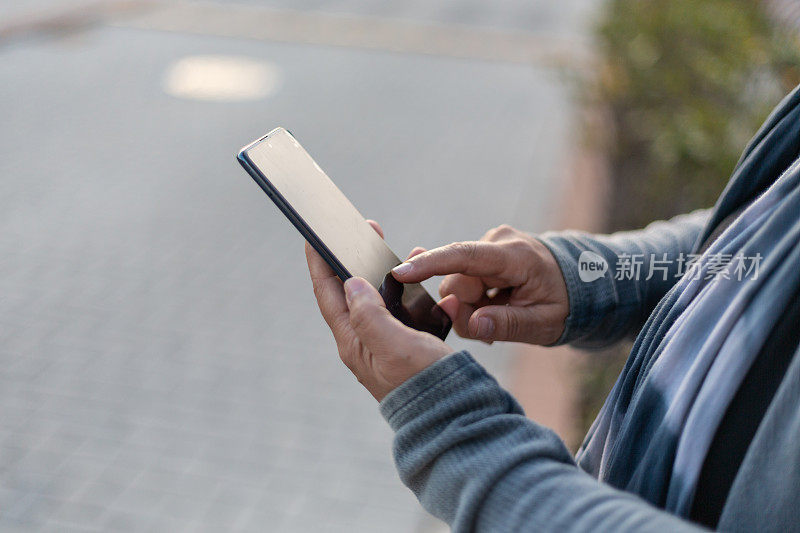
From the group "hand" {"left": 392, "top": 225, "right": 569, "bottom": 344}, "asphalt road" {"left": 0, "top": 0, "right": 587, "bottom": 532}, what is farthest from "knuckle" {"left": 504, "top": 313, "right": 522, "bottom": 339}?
"asphalt road" {"left": 0, "top": 0, "right": 587, "bottom": 532}

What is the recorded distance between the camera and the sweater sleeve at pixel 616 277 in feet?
4.78

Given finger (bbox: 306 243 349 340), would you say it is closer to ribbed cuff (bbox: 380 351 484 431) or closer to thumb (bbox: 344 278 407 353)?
thumb (bbox: 344 278 407 353)

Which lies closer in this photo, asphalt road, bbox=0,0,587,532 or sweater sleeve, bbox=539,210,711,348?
sweater sleeve, bbox=539,210,711,348

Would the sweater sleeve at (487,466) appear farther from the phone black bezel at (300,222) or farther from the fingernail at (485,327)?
the fingernail at (485,327)

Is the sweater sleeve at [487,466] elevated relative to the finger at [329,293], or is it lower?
lower

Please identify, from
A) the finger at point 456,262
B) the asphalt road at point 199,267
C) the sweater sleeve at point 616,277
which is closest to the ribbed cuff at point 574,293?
the sweater sleeve at point 616,277

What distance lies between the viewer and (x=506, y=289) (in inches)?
59.5

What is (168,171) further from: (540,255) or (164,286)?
(540,255)

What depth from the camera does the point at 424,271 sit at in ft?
4.29

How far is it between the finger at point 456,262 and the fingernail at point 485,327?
8cm

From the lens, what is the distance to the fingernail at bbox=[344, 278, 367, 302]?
115 cm

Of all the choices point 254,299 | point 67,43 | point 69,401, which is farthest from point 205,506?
point 67,43

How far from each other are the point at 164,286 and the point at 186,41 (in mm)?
5647

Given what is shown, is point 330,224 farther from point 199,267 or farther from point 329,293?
point 199,267
